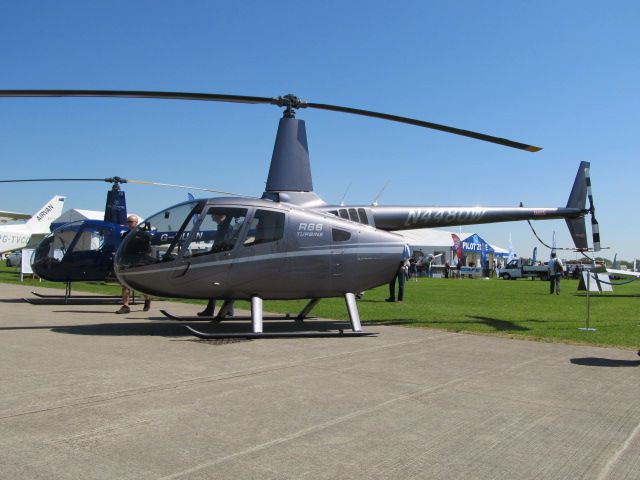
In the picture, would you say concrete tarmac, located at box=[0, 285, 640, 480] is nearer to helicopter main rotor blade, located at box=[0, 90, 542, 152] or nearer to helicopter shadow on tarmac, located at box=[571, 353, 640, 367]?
helicopter shadow on tarmac, located at box=[571, 353, 640, 367]

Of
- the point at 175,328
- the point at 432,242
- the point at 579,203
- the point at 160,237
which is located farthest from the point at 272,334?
the point at 432,242

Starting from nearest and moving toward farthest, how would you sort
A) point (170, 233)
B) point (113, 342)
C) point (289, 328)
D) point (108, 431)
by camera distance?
point (108, 431) → point (113, 342) → point (170, 233) → point (289, 328)

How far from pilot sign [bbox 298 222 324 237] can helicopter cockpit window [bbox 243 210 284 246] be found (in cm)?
32

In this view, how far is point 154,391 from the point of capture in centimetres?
481

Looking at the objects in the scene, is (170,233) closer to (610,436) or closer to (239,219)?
(239,219)

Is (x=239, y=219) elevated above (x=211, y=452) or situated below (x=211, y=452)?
above

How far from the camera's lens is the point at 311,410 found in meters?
4.34

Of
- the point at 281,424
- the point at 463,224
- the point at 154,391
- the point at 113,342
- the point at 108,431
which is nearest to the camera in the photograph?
the point at 108,431

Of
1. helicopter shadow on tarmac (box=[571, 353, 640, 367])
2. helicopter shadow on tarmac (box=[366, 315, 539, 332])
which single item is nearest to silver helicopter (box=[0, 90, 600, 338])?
helicopter shadow on tarmac (box=[366, 315, 539, 332])

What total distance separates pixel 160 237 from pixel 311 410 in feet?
15.4

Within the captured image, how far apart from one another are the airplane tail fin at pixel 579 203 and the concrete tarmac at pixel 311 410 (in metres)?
4.53

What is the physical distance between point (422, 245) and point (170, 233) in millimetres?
42138

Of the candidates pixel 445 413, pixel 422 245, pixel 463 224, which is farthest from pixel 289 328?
pixel 422 245

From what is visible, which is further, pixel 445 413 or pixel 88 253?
pixel 88 253
